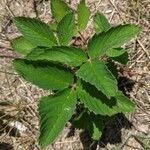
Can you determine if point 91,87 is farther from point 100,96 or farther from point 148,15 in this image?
point 148,15

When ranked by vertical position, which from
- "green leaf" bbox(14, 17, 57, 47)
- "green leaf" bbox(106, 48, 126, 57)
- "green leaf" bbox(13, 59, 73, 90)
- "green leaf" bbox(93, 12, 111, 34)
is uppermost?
"green leaf" bbox(93, 12, 111, 34)

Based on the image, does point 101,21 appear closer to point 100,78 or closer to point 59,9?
point 59,9

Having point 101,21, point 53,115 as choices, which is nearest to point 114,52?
point 101,21

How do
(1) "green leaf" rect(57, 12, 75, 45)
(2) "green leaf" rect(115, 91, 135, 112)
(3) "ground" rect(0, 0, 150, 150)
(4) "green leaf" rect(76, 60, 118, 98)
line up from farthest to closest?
(3) "ground" rect(0, 0, 150, 150), (2) "green leaf" rect(115, 91, 135, 112), (1) "green leaf" rect(57, 12, 75, 45), (4) "green leaf" rect(76, 60, 118, 98)

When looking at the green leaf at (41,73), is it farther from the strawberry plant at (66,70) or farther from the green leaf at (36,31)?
the green leaf at (36,31)

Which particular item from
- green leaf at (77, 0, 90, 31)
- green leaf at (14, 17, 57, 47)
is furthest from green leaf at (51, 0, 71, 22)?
green leaf at (14, 17, 57, 47)

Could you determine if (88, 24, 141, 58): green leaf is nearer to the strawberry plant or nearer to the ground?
the strawberry plant
